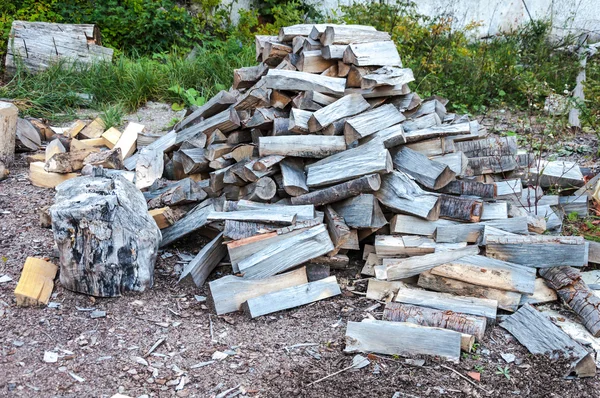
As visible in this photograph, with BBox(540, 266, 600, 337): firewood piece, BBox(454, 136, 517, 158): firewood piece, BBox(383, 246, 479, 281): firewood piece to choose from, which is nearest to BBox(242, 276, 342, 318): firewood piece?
BBox(383, 246, 479, 281): firewood piece

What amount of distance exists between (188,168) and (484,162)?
89.6 inches

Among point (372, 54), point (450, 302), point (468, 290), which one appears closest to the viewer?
point (450, 302)

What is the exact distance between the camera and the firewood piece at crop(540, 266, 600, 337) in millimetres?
3318

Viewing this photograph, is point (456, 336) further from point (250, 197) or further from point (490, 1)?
point (490, 1)

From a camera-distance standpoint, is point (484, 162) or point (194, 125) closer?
point (484, 162)

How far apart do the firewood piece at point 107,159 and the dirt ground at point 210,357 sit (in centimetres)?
142

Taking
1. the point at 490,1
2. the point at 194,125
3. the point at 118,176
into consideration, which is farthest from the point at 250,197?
the point at 490,1

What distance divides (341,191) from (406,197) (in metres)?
0.42

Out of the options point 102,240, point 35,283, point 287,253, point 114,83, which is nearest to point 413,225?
point 287,253

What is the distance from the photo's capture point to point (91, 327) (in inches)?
130

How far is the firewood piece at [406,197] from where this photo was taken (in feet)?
12.6

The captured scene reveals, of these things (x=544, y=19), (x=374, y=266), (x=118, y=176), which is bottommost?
(x=374, y=266)

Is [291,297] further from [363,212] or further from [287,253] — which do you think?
[363,212]

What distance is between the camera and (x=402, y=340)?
307 centimetres
